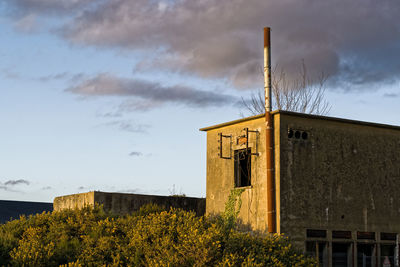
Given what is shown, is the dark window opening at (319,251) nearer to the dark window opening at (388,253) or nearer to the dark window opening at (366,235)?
the dark window opening at (366,235)

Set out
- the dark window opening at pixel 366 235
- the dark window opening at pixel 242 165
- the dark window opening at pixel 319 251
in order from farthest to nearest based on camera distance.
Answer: the dark window opening at pixel 242 165
the dark window opening at pixel 366 235
the dark window opening at pixel 319 251

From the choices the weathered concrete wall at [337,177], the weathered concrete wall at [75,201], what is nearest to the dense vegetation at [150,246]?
the weathered concrete wall at [337,177]

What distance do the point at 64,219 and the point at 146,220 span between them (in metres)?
4.96

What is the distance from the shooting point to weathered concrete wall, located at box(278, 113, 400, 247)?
2255 centimetres

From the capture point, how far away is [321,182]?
909 inches

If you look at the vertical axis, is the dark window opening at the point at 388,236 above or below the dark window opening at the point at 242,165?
below

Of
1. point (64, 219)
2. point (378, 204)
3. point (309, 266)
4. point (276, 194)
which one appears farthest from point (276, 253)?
point (64, 219)

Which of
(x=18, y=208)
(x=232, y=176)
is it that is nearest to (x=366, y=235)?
(x=232, y=176)

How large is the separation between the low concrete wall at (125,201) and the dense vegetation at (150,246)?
306 cm

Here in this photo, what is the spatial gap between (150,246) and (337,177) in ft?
26.7

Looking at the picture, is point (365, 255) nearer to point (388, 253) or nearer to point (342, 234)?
point (388, 253)

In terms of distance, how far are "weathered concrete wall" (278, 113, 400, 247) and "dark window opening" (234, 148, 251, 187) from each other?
2.29m

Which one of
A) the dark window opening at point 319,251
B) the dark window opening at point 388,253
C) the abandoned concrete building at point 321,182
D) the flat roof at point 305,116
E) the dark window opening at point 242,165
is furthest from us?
the dark window opening at point 242,165

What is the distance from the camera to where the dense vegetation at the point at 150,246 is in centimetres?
1892
